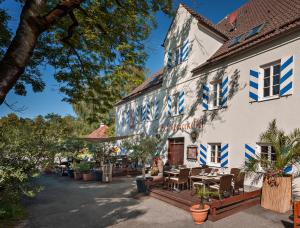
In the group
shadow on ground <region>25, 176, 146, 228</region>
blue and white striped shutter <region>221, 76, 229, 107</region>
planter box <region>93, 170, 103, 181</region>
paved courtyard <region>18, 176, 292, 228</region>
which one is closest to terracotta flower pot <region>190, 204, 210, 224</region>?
paved courtyard <region>18, 176, 292, 228</region>

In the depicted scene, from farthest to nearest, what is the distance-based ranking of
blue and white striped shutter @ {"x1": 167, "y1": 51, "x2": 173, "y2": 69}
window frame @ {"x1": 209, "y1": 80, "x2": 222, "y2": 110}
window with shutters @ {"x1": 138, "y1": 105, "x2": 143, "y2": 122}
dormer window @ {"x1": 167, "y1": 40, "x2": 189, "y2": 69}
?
1. window with shutters @ {"x1": 138, "y1": 105, "x2": 143, "y2": 122}
2. blue and white striped shutter @ {"x1": 167, "y1": 51, "x2": 173, "y2": 69}
3. dormer window @ {"x1": 167, "y1": 40, "x2": 189, "y2": 69}
4. window frame @ {"x1": 209, "y1": 80, "x2": 222, "y2": 110}

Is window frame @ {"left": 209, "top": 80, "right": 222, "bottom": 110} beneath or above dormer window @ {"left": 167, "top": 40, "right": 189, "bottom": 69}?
beneath

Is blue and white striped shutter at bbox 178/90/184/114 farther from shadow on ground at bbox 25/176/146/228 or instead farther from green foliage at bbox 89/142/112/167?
shadow on ground at bbox 25/176/146/228

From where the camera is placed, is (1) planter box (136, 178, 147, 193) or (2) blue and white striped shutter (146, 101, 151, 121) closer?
(1) planter box (136, 178, 147, 193)

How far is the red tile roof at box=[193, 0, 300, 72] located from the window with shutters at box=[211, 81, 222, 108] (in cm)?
120

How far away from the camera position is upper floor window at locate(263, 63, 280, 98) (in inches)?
351

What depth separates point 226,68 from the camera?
434 inches

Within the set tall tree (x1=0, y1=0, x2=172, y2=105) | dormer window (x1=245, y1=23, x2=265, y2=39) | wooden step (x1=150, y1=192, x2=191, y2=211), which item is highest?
dormer window (x1=245, y1=23, x2=265, y2=39)

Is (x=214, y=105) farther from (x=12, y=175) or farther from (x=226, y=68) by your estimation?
(x=12, y=175)

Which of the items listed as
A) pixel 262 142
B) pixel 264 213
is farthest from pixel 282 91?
pixel 264 213

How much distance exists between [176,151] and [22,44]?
38.6 feet

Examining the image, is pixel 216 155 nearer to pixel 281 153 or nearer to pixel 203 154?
pixel 203 154

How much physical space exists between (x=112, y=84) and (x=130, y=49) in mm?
1869

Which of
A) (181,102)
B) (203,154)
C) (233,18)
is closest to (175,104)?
(181,102)
